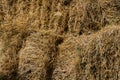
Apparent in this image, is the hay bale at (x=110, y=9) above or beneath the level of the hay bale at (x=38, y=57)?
above

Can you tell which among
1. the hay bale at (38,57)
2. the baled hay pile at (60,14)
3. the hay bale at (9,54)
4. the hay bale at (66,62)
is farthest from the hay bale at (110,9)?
the hay bale at (9,54)

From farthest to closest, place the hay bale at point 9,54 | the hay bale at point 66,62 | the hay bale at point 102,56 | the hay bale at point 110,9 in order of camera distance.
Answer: the hay bale at point 9,54 < the hay bale at point 110,9 < the hay bale at point 66,62 < the hay bale at point 102,56

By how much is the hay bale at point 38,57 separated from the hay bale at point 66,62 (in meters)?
0.08

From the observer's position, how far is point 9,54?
5090 mm

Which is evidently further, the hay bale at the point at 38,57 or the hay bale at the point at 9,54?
the hay bale at the point at 9,54

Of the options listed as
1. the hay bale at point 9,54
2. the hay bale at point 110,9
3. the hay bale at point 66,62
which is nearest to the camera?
the hay bale at point 66,62

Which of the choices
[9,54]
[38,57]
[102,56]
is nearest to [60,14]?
[38,57]

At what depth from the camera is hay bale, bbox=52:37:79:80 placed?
4574mm

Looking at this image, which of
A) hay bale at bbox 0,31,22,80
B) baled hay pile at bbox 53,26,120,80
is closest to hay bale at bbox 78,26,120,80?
baled hay pile at bbox 53,26,120,80

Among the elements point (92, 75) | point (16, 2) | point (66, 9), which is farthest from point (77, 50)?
point (16, 2)

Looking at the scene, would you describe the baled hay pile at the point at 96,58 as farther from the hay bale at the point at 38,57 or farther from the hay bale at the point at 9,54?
the hay bale at the point at 9,54

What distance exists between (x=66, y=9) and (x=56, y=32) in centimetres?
31

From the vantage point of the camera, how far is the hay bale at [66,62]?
15.0 feet

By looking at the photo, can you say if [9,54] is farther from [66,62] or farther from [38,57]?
[66,62]
